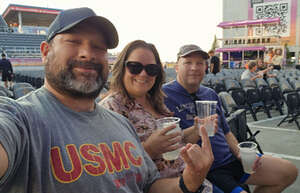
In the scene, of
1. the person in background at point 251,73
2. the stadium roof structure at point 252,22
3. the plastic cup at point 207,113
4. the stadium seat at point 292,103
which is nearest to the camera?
the plastic cup at point 207,113

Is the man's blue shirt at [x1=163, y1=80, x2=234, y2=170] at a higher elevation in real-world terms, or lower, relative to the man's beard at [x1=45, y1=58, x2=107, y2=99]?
lower

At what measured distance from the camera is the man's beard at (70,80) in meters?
1.22

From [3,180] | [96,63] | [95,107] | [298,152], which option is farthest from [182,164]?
[298,152]

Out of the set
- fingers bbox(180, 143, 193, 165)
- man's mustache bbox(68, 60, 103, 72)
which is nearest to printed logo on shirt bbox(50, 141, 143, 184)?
fingers bbox(180, 143, 193, 165)

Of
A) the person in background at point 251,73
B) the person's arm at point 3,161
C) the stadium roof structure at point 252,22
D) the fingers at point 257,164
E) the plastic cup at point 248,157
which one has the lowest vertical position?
the fingers at point 257,164

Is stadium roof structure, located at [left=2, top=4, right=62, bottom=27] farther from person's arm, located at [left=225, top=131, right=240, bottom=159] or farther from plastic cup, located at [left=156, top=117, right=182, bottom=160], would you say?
plastic cup, located at [left=156, top=117, right=182, bottom=160]

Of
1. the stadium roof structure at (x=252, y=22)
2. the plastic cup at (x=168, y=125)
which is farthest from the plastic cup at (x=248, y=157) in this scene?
the stadium roof structure at (x=252, y=22)

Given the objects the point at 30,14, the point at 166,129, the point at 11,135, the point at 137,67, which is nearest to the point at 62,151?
the point at 11,135

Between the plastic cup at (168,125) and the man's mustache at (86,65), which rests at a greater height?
the man's mustache at (86,65)

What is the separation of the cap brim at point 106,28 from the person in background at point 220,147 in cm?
110

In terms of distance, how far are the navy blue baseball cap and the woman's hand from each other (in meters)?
0.70

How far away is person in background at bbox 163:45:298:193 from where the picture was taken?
86.7 inches

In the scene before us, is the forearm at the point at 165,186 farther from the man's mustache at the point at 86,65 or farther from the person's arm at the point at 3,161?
the person's arm at the point at 3,161

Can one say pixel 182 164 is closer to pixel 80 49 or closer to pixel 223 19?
pixel 80 49
